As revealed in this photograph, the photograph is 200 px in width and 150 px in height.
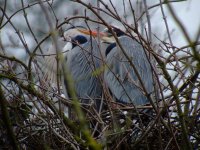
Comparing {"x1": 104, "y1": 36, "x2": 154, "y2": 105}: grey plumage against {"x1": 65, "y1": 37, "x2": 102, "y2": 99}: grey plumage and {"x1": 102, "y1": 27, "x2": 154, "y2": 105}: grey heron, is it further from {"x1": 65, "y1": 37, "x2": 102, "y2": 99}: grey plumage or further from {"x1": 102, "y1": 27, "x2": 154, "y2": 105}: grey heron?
{"x1": 65, "y1": 37, "x2": 102, "y2": 99}: grey plumage

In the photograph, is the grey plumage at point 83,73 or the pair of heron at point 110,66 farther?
the grey plumage at point 83,73

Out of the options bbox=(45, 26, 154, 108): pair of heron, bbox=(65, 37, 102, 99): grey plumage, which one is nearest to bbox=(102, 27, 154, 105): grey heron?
bbox=(45, 26, 154, 108): pair of heron

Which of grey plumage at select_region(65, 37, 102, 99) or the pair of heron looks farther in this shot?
grey plumage at select_region(65, 37, 102, 99)

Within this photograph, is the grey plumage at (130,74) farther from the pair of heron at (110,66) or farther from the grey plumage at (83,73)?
the grey plumage at (83,73)

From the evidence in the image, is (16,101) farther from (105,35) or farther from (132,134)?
(105,35)

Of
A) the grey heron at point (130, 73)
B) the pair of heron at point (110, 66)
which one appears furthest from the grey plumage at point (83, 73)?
the grey heron at point (130, 73)

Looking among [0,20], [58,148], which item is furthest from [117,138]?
[0,20]

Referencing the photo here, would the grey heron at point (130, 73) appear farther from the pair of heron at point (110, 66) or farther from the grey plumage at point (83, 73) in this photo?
the grey plumage at point (83, 73)

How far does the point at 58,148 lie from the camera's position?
78.2 inches

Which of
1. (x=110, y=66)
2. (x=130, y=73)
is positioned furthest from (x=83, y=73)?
(x=110, y=66)

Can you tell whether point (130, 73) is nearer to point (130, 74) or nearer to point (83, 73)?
point (130, 74)

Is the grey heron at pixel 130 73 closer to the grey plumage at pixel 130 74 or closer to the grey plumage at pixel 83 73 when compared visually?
the grey plumage at pixel 130 74

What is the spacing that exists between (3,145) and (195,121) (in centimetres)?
79

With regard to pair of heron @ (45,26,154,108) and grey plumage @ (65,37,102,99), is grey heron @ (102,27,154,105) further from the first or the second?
grey plumage @ (65,37,102,99)
